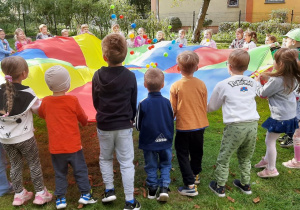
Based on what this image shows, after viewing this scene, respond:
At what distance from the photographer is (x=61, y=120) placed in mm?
2479

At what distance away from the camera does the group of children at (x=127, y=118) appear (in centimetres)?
245

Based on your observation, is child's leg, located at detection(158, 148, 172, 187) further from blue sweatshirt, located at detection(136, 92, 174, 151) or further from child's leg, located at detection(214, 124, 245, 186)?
child's leg, located at detection(214, 124, 245, 186)

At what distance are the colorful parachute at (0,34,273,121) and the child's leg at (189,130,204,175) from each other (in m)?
0.85

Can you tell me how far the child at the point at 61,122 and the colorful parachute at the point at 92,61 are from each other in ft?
1.49

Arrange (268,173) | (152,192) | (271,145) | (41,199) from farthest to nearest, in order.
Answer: (268,173) → (271,145) → (152,192) → (41,199)

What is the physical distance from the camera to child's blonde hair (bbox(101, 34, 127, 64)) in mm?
2377

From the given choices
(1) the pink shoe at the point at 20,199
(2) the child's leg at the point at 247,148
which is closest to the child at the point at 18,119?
(1) the pink shoe at the point at 20,199

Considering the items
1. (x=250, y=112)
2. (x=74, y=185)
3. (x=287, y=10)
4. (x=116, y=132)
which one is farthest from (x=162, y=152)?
(x=287, y=10)

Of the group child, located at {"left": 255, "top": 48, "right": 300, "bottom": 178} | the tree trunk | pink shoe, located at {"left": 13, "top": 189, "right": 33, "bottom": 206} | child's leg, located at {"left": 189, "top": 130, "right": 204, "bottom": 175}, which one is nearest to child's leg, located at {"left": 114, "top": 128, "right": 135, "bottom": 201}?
child's leg, located at {"left": 189, "top": 130, "right": 204, "bottom": 175}

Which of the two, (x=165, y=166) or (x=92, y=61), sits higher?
(x=92, y=61)

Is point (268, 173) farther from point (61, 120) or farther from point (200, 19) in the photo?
point (200, 19)

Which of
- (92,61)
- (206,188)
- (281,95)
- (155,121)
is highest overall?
(92,61)

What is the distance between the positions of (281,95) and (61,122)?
2121mm

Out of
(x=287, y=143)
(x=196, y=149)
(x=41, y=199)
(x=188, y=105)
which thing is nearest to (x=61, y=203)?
(x=41, y=199)
